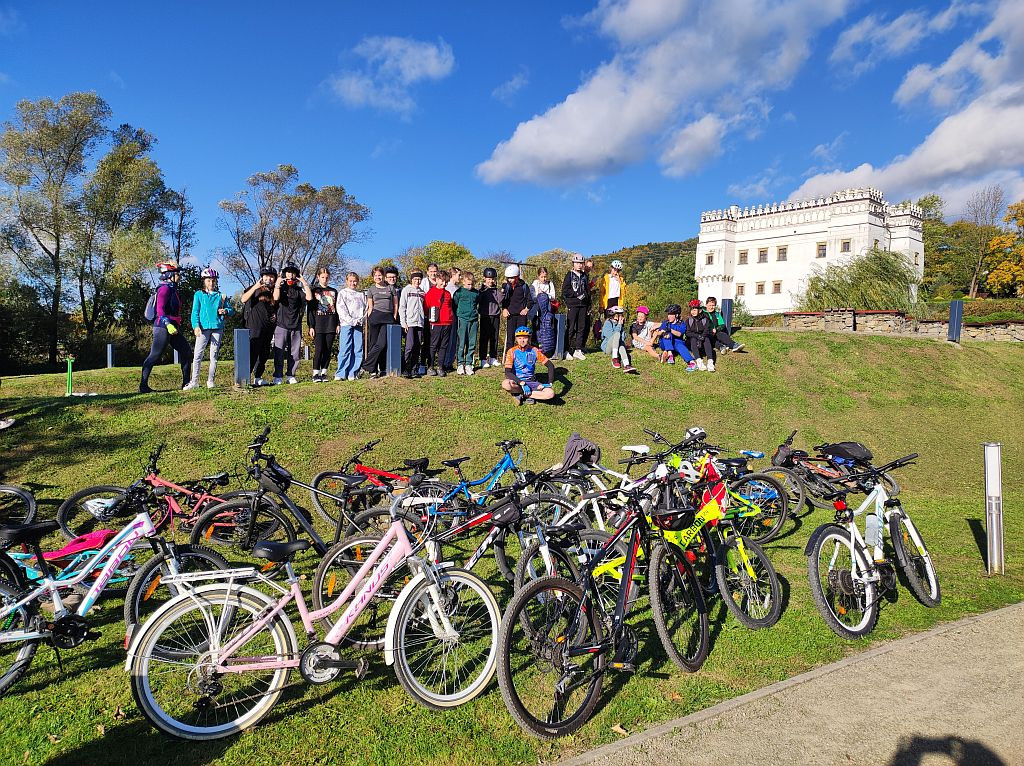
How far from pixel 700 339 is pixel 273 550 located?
12.7m

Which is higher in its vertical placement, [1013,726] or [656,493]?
[656,493]

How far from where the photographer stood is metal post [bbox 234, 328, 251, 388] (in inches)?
387

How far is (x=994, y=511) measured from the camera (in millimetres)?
6531

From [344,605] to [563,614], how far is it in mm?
1415

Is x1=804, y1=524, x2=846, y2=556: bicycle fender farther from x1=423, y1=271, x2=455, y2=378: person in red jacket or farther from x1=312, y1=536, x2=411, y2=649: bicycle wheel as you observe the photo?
x1=423, y1=271, x2=455, y2=378: person in red jacket

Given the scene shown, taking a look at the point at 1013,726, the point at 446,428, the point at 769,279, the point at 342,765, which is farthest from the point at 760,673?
the point at 769,279

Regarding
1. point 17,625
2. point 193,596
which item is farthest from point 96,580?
point 193,596

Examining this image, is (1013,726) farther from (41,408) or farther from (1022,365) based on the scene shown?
(1022,365)

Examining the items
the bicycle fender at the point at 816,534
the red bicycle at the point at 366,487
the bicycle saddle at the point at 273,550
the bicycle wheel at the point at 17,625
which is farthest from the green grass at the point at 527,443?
the red bicycle at the point at 366,487

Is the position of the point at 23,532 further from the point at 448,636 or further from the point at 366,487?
the point at 448,636

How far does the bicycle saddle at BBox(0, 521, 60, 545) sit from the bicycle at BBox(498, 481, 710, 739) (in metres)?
3.30

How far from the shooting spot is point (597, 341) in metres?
17.5

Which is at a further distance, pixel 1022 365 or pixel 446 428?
pixel 1022 365

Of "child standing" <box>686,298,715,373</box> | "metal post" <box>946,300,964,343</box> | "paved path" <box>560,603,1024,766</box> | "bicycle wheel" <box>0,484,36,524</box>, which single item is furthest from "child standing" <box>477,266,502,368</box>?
"metal post" <box>946,300,964,343</box>
